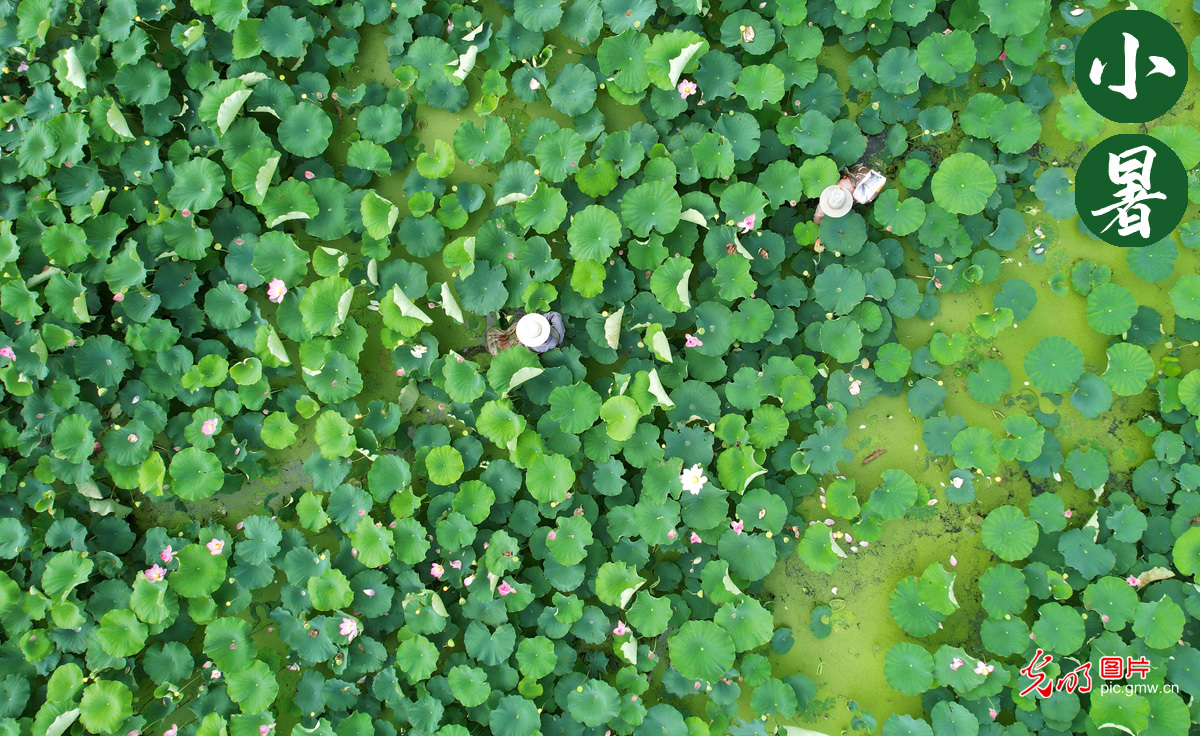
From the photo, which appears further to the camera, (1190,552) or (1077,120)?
(1077,120)

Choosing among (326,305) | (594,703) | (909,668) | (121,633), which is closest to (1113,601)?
(909,668)

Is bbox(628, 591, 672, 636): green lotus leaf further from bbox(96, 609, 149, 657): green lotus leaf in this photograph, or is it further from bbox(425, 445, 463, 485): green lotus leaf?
bbox(96, 609, 149, 657): green lotus leaf

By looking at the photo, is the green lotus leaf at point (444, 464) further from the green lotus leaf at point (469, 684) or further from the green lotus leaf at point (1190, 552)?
the green lotus leaf at point (1190, 552)

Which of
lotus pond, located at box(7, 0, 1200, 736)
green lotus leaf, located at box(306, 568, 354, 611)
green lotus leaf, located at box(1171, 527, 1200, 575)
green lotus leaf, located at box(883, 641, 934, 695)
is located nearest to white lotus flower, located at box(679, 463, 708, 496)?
lotus pond, located at box(7, 0, 1200, 736)

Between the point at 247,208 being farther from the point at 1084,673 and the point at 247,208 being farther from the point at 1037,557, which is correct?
the point at 1084,673

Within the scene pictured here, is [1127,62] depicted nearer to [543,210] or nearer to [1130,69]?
[1130,69]

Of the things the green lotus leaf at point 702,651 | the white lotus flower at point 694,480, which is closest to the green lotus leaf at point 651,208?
the white lotus flower at point 694,480
